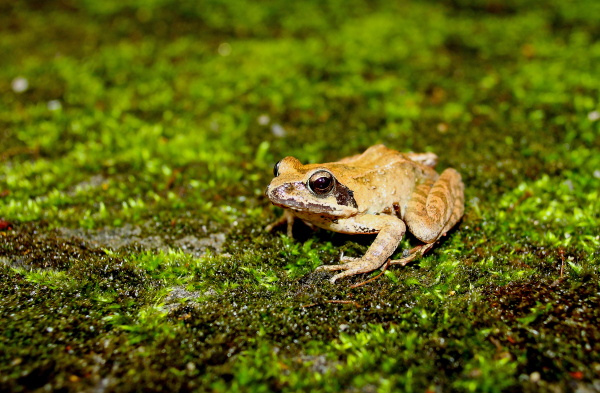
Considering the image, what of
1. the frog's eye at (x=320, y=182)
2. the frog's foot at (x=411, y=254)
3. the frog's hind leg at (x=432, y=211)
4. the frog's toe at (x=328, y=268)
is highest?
the frog's eye at (x=320, y=182)

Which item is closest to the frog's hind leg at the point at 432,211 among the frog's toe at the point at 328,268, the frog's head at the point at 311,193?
the frog's toe at the point at 328,268

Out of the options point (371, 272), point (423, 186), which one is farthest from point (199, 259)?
point (423, 186)

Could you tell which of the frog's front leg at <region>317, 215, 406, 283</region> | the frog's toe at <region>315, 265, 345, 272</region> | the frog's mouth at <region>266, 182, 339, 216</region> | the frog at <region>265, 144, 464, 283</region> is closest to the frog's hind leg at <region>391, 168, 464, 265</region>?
the frog at <region>265, 144, 464, 283</region>

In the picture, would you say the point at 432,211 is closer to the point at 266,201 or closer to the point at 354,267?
the point at 354,267

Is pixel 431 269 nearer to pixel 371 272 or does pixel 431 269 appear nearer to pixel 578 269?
pixel 371 272

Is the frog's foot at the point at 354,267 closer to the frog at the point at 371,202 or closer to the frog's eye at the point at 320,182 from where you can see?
the frog at the point at 371,202

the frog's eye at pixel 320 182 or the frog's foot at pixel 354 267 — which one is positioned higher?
the frog's eye at pixel 320 182

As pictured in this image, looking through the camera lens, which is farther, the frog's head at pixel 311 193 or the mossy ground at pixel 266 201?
the frog's head at pixel 311 193

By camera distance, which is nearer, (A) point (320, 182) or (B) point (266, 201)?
(A) point (320, 182)

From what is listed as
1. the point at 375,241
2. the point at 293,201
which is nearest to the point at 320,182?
the point at 293,201

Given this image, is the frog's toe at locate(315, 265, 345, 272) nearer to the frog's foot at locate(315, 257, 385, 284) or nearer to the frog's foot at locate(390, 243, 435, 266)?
the frog's foot at locate(315, 257, 385, 284)
